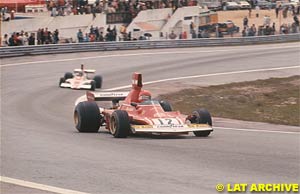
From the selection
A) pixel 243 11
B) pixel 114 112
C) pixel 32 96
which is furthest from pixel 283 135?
pixel 243 11

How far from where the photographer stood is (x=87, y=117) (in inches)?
696

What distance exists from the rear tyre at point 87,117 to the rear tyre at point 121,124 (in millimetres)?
1276

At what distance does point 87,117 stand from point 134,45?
32556mm

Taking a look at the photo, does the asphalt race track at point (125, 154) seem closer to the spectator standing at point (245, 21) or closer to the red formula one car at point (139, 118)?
the red formula one car at point (139, 118)

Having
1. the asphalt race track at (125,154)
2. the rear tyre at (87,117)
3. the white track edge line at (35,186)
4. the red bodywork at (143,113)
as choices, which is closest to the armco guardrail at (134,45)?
the asphalt race track at (125,154)

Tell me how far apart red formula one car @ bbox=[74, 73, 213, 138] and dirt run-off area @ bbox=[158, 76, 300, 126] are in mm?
5815

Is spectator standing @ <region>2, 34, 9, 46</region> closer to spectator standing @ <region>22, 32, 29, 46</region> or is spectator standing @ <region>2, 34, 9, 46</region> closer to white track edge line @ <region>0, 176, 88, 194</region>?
spectator standing @ <region>22, 32, 29, 46</region>

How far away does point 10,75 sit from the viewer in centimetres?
3647

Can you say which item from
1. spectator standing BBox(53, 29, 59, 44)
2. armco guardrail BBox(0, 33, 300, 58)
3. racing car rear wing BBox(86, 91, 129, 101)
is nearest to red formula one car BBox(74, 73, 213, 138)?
racing car rear wing BBox(86, 91, 129, 101)

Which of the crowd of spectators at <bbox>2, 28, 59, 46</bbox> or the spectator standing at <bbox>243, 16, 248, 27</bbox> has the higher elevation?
the spectator standing at <bbox>243, 16, 248, 27</bbox>

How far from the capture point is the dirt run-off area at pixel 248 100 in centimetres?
2445

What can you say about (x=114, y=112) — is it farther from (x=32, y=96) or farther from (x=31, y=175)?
(x=32, y=96)

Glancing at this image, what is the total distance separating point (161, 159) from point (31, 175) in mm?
2592

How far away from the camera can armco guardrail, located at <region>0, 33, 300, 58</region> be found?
44.1 m
